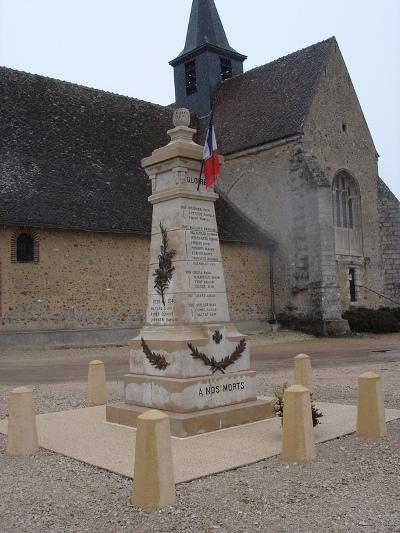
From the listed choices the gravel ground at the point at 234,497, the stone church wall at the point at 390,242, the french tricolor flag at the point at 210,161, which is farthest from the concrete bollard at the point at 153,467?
the stone church wall at the point at 390,242

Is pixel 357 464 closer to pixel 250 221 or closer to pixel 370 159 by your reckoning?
pixel 250 221

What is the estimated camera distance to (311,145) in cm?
2194

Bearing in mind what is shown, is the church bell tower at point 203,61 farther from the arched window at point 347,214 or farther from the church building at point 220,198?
the arched window at point 347,214

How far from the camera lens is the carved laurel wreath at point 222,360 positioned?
6.06 m

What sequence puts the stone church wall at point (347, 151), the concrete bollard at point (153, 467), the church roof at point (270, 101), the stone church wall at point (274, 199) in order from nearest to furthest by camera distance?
the concrete bollard at point (153, 467), the stone church wall at point (274, 199), the church roof at point (270, 101), the stone church wall at point (347, 151)

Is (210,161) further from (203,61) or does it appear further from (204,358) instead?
(203,61)

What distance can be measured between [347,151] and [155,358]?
20021mm

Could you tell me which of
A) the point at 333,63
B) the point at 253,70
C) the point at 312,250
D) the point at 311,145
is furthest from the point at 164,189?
the point at 253,70

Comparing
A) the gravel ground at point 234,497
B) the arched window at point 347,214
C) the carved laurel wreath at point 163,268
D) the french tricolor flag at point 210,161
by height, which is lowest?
the gravel ground at point 234,497

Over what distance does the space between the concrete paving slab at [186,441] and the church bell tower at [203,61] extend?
2244 centimetres

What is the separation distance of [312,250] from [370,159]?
721 centimetres

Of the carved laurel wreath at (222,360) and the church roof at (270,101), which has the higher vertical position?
the church roof at (270,101)

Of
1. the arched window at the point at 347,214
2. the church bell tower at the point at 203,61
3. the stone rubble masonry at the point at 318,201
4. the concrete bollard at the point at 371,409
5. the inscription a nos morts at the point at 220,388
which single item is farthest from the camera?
the church bell tower at the point at 203,61

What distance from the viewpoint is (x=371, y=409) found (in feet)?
18.6
